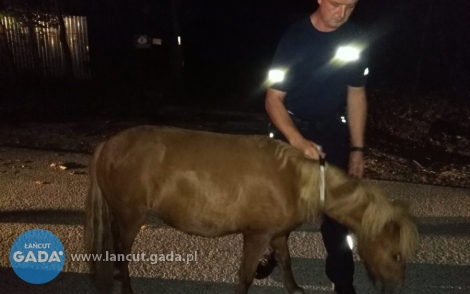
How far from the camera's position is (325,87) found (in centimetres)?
298

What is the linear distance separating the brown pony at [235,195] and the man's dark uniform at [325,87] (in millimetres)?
300

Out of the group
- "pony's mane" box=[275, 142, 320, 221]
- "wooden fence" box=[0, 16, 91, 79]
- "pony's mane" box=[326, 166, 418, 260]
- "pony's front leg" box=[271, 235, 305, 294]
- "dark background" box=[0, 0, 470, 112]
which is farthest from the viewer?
"wooden fence" box=[0, 16, 91, 79]

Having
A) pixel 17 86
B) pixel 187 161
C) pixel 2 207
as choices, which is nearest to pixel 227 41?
pixel 17 86

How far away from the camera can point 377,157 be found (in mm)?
6828

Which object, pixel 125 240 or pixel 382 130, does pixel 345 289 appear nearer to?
pixel 125 240

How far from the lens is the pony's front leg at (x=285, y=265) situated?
3394 millimetres

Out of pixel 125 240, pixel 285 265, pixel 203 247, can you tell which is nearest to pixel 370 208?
pixel 285 265

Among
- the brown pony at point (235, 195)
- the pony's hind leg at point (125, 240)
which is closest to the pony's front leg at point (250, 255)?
the brown pony at point (235, 195)

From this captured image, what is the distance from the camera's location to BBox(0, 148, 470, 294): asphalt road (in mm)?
3504

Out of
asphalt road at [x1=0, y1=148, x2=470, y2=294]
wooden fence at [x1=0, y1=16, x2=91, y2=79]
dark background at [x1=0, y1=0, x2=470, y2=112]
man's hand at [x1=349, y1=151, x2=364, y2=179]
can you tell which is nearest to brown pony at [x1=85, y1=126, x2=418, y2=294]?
man's hand at [x1=349, y1=151, x2=364, y2=179]

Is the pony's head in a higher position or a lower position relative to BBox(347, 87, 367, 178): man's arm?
lower

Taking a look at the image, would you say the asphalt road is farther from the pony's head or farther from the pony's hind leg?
the pony's head

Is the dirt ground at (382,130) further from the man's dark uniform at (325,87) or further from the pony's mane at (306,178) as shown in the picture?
the pony's mane at (306,178)

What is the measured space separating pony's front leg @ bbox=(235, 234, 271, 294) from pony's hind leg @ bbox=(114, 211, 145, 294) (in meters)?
0.73
